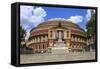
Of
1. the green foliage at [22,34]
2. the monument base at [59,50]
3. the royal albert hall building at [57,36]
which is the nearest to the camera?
the green foliage at [22,34]

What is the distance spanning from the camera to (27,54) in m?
3.00

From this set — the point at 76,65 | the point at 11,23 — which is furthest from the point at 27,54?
the point at 76,65

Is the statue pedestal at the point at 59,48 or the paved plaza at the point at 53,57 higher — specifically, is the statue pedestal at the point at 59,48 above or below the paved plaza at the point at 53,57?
above

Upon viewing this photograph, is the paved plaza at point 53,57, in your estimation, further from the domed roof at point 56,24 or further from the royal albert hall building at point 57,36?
the domed roof at point 56,24

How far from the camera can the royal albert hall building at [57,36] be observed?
3.05m

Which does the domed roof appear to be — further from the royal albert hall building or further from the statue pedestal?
the statue pedestal

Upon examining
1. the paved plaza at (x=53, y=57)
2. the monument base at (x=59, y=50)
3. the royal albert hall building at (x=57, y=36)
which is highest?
the royal albert hall building at (x=57, y=36)

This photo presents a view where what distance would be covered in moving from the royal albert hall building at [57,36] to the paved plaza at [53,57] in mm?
63

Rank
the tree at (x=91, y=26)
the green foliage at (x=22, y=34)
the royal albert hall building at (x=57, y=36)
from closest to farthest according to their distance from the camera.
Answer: the green foliage at (x=22, y=34), the royal albert hall building at (x=57, y=36), the tree at (x=91, y=26)

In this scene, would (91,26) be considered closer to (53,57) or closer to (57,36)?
(57,36)

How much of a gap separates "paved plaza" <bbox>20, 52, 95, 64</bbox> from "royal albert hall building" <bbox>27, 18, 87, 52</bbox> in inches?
2.5

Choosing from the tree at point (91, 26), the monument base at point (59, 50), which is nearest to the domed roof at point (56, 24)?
the tree at point (91, 26)
